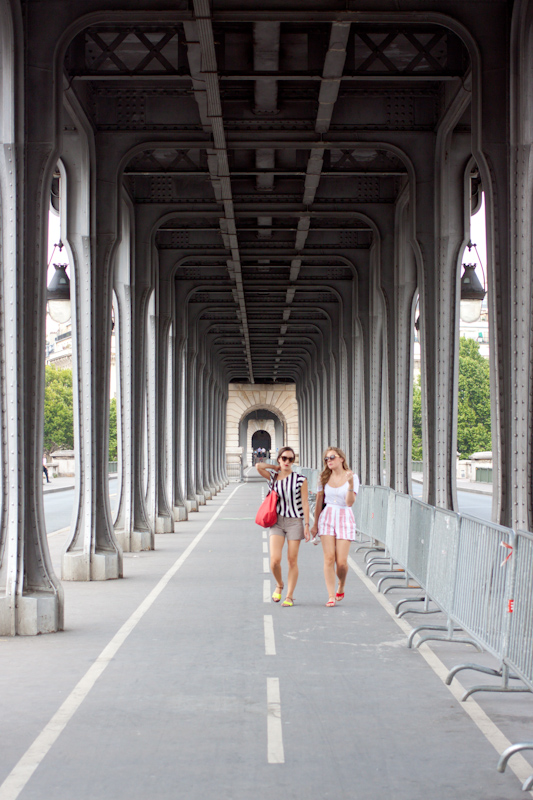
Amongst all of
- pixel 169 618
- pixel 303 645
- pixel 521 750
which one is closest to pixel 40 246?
pixel 169 618

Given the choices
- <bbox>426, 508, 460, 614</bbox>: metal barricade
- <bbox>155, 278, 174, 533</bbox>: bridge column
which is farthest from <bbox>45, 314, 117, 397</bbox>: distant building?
<bbox>426, 508, 460, 614</bbox>: metal barricade

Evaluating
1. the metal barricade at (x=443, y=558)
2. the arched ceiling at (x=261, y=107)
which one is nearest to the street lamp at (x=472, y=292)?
the arched ceiling at (x=261, y=107)

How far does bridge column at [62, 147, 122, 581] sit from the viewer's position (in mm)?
15531

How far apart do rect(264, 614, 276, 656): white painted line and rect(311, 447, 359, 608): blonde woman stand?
3.79 feet

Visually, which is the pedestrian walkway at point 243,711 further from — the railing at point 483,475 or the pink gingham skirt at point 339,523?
the railing at point 483,475

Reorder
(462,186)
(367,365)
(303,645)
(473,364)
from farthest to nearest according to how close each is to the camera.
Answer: (473,364), (367,365), (462,186), (303,645)

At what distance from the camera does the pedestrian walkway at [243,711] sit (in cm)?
555

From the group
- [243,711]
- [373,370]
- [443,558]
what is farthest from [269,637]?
[373,370]

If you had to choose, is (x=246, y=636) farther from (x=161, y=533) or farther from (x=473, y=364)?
(x=473, y=364)

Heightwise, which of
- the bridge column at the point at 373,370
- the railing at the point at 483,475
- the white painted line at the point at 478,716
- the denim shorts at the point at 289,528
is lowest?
the railing at the point at 483,475

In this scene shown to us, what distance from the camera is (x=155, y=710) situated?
7133 mm

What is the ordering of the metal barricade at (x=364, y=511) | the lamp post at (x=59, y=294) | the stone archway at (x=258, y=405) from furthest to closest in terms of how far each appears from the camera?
1. the stone archway at (x=258, y=405)
2. the metal barricade at (x=364, y=511)
3. the lamp post at (x=59, y=294)

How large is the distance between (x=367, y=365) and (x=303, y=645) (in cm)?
1943

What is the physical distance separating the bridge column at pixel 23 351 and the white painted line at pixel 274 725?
353 centimetres
